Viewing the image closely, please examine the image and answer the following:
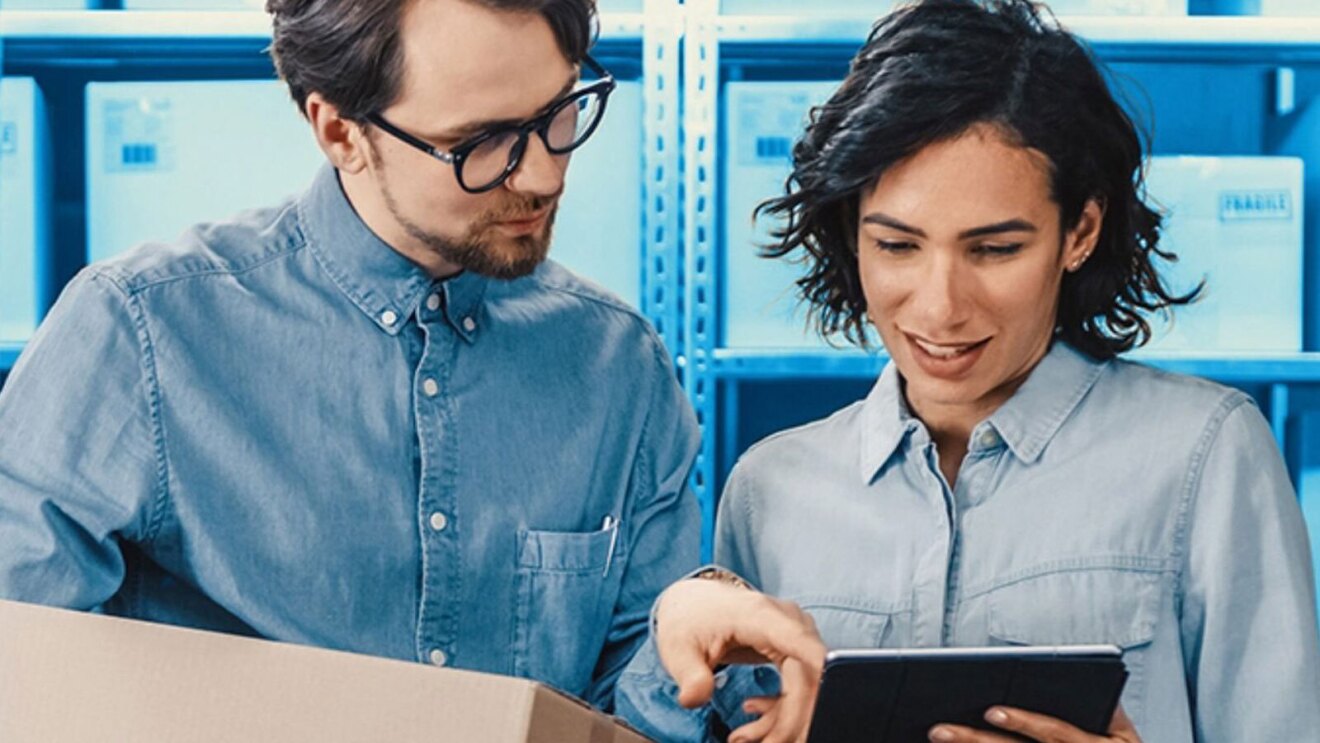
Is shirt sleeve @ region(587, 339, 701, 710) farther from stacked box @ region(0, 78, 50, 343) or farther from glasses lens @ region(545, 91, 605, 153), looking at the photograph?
stacked box @ region(0, 78, 50, 343)

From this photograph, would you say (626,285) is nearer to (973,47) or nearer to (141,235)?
(141,235)

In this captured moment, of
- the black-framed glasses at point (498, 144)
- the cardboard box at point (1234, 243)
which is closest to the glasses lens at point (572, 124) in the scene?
the black-framed glasses at point (498, 144)

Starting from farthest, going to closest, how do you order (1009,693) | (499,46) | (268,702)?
(499,46) → (1009,693) → (268,702)

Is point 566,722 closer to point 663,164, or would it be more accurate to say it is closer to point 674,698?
point 674,698

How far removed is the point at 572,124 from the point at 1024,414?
43 cm

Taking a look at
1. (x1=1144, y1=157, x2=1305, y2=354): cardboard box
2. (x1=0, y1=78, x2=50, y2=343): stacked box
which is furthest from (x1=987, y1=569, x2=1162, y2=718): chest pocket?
(x1=0, y1=78, x2=50, y2=343): stacked box

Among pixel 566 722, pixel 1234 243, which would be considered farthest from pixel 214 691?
pixel 1234 243

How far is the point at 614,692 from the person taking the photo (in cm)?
122

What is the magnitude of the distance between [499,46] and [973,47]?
0.38 metres

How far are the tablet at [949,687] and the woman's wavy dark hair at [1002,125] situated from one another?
0.46m

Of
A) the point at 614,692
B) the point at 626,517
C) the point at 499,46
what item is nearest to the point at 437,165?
the point at 499,46

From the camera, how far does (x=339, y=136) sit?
4.10ft

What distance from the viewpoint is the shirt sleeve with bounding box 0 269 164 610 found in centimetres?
105

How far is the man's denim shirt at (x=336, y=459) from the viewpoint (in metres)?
1.08
